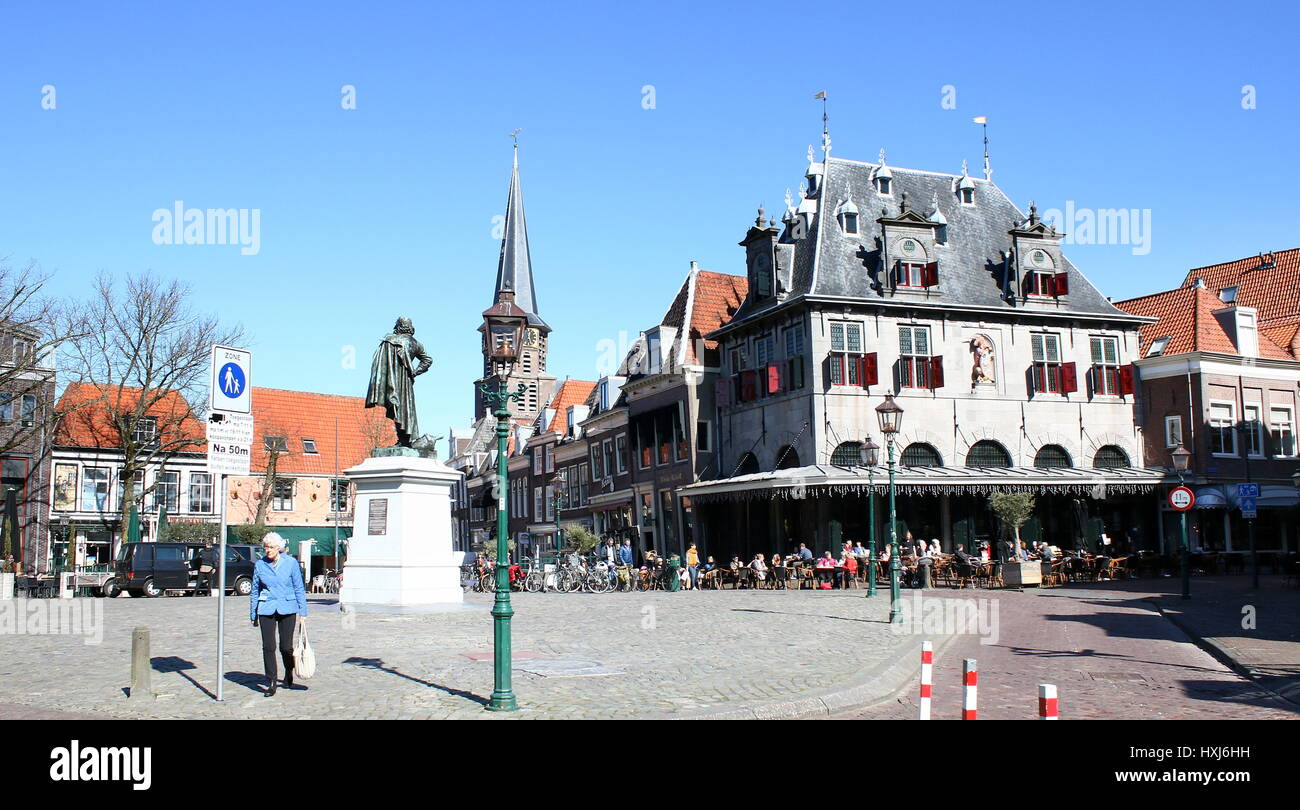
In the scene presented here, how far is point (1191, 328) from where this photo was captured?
3866 cm

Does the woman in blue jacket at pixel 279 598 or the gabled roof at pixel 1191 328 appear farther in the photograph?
the gabled roof at pixel 1191 328

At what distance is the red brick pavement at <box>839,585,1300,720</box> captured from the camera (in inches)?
372

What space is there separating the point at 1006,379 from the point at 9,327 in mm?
31457

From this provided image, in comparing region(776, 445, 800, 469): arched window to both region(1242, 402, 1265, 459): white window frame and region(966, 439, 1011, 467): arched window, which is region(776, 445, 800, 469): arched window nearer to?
region(966, 439, 1011, 467): arched window

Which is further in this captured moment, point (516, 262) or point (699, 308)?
point (516, 262)

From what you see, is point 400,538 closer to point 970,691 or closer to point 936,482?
point 970,691

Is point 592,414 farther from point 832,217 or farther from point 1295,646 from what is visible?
point 1295,646

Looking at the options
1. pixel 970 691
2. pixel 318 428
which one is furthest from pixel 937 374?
pixel 318 428

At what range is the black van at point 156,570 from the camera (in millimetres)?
32688

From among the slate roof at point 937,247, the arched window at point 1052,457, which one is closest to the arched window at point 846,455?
the slate roof at point 937,247

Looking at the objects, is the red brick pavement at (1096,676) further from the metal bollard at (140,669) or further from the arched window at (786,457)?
the arched window at (786,457)

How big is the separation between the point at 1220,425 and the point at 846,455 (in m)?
13.8

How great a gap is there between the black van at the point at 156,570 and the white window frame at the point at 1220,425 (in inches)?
1247

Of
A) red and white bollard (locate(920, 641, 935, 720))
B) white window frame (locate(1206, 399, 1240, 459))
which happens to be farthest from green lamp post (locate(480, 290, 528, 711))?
white window frame (locate(1206, 399, 1240, 459))
